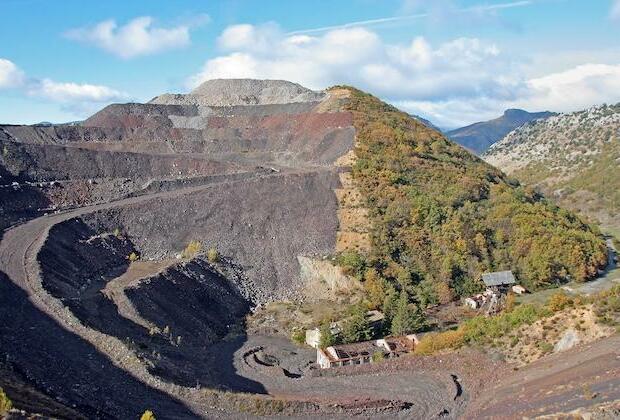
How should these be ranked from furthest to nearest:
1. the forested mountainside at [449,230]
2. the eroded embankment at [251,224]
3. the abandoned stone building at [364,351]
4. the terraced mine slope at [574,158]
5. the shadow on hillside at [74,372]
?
the terraced mine slope at [574,158] → the forested mountainside at [449,230] → the eroded embankment at [251,224] → the abandoned stone building at [364,351] → the shadow on hillside at [74,372]

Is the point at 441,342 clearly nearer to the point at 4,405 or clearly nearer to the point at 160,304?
the point at 160,304

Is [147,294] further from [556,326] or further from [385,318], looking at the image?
[556,326]

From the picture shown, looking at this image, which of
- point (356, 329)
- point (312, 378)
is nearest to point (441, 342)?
point (356, 329)

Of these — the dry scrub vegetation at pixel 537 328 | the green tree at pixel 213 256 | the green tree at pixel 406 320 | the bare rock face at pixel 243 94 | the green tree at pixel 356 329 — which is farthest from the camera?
the bare rock face at pixel 243 94

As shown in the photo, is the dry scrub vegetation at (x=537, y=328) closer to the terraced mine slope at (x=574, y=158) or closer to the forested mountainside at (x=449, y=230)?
the forested mountainside at (x=449, y=230)

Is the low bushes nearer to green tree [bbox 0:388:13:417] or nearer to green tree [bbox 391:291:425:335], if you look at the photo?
green tree [bbox 391:291:425:335]

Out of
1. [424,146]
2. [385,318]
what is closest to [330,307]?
[385,318]

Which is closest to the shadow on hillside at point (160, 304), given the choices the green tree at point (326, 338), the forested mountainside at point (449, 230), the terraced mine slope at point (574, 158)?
the green tree at point (326, 338)
